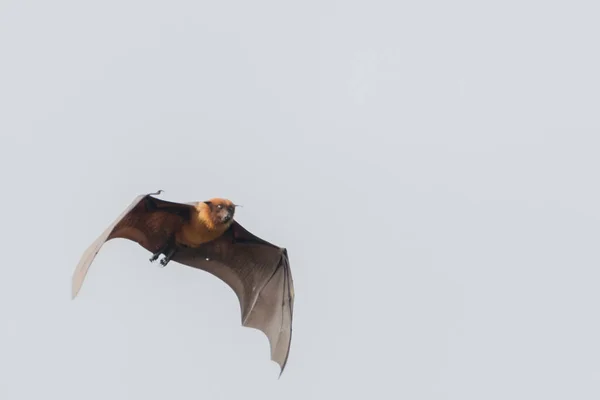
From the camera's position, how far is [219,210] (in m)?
20.9

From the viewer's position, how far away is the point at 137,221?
846 inches

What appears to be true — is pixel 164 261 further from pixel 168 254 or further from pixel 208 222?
pixel 208 222

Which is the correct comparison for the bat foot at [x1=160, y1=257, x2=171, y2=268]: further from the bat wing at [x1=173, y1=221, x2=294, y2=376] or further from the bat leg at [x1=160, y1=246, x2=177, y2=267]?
the bat wing at [x1=173, y1=221, x2=294, y2=376]

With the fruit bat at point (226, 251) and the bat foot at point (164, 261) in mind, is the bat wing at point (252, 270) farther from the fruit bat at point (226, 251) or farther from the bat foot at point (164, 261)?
the bat foot at point (164, 261)

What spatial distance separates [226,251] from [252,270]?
68 centimetres

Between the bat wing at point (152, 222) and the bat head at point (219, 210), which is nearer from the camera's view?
the bat head at point (219, 210)

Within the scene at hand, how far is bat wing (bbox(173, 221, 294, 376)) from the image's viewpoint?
22.4 metres

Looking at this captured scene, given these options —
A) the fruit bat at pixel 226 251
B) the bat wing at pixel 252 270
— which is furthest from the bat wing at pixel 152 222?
the bat wing at pixel 252 270

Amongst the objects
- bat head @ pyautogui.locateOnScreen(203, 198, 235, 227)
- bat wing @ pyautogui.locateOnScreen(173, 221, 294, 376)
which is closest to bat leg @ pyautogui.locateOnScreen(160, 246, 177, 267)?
bat wing @ pyautogui.locateOnScreen(173, 221, 294, 376)

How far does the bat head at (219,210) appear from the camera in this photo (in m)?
20.8

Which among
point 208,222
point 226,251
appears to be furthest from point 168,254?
point 226,251

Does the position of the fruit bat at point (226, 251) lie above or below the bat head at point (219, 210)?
below

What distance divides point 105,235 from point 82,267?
0.69 metres

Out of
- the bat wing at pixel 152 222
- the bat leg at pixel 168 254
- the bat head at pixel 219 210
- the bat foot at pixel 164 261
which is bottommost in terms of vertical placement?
the bat foot at pixel 164 261
